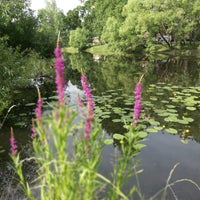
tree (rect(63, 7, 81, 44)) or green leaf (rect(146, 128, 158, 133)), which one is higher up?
tree (rect(63, 7, 81, 44))

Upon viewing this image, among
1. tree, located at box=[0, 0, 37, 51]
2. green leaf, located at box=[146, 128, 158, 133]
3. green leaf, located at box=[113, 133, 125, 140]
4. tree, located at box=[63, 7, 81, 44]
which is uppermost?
→ tree, located at box=[63, 7, 81, 44]

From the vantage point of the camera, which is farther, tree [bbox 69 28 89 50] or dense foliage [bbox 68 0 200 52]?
tree [bbox 69 28 89 50]

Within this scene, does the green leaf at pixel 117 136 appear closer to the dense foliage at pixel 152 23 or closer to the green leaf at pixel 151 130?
the green leaf at pixel 151 130

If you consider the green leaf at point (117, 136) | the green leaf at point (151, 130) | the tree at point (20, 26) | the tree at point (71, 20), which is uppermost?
the tree at point (71, 20)

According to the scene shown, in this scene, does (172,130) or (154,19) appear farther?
(154,19)

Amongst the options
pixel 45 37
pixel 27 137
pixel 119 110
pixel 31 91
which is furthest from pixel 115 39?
pixel 27 137

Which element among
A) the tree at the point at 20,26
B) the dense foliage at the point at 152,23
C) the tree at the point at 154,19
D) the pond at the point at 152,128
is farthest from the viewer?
the dense foliage at the point at 152,23

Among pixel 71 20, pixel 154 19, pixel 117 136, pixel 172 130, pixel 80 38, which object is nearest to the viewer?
pixel 117 136

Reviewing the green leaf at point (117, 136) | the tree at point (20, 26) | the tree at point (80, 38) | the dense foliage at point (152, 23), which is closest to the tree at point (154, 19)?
the dense foliage at point (152, 23)

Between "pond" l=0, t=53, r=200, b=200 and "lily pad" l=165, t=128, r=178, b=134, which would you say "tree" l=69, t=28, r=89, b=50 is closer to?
"pond" l=0, t=53, r=200, b=200

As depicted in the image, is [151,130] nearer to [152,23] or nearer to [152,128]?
[152,128]

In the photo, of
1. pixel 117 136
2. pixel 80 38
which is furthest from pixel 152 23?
pixel 117 136

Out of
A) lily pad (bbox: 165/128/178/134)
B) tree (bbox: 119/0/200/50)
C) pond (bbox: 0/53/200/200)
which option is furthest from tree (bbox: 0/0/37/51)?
tree (bbox: 119/0/200/50)

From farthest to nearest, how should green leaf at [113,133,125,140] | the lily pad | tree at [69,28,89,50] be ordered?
tree at [69,28,89,50] < the lily pad < green leaf at [113,133,125,140]
